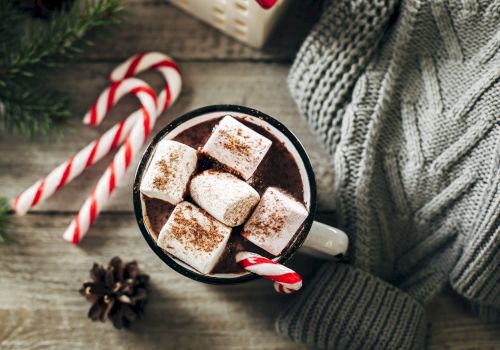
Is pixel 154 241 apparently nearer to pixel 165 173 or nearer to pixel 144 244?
pixel 165 173

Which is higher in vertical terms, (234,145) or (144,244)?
(234,145)

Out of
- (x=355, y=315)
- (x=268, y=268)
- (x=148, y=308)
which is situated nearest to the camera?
(x=268, y=268)

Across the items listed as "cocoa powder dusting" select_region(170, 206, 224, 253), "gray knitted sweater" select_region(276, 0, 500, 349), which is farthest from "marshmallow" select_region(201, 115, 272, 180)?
"gray knitted sweater" select_region(276, 0, 500, 349)

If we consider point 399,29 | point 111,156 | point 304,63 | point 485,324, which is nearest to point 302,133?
point 304,63

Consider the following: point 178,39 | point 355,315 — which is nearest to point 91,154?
point 178,39

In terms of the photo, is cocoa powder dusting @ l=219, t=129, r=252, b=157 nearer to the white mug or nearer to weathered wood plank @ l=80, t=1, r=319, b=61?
the white mug

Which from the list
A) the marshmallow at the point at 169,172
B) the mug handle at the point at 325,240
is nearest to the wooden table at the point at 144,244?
the mug handle at the point at 325,240

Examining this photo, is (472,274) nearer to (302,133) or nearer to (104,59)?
(302,133)
